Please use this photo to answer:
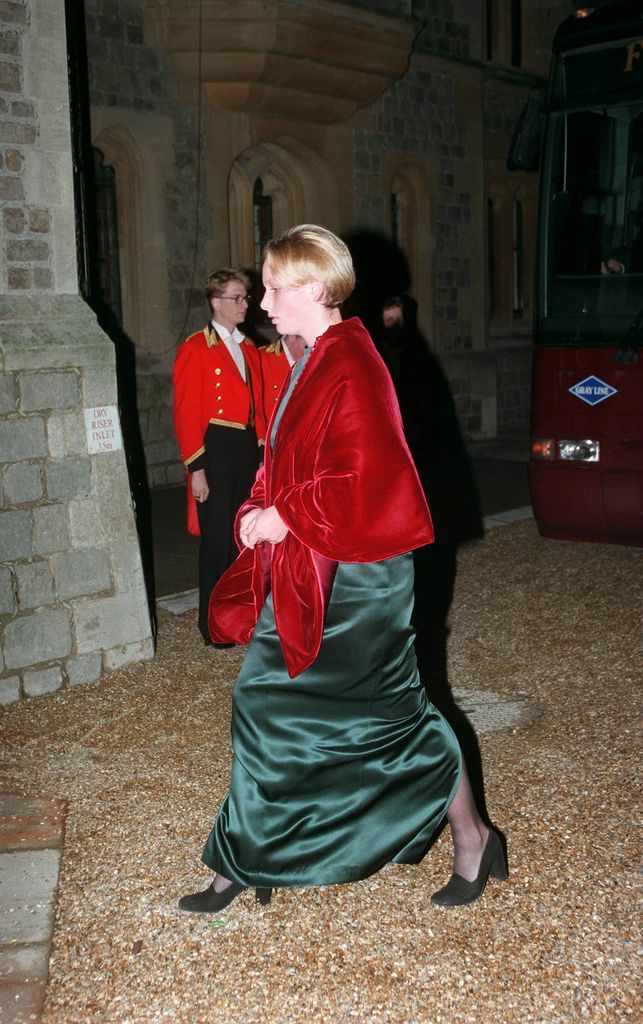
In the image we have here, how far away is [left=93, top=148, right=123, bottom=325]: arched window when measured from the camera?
11.5 metres

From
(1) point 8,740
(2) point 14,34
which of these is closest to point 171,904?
(1) point 8,740

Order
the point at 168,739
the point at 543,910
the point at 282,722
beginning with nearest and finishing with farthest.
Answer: the point at 282,722 → the point at 543,910 → the point at 168,739

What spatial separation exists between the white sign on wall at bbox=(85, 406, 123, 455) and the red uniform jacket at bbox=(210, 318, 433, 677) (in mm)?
2550

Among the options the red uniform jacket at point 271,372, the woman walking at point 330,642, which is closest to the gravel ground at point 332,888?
the woman walking at point 330,642

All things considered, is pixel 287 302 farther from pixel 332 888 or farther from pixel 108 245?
pixel 108 245

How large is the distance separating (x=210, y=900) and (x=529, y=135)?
5.58 m

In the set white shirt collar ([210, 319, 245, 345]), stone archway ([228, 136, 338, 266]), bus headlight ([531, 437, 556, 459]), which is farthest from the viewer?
stone archway ([228, 136, 338, 266])

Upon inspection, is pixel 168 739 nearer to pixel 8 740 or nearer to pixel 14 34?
pixel 8 740

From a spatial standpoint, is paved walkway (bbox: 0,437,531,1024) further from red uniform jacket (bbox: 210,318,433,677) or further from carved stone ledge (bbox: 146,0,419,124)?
carved stone ledge (bbox: 146,0,419,124)

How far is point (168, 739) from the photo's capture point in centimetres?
451

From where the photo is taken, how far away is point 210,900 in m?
3.07

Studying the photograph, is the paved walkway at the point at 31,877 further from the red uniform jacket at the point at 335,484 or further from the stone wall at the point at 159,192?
the stone wall at the point at 159,192

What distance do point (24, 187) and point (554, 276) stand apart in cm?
360

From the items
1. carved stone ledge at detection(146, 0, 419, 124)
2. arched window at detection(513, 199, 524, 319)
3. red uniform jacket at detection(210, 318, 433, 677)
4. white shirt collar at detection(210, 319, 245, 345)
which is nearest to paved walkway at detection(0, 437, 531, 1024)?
red uniform jacket at detection(210, 318, 433, 677)
